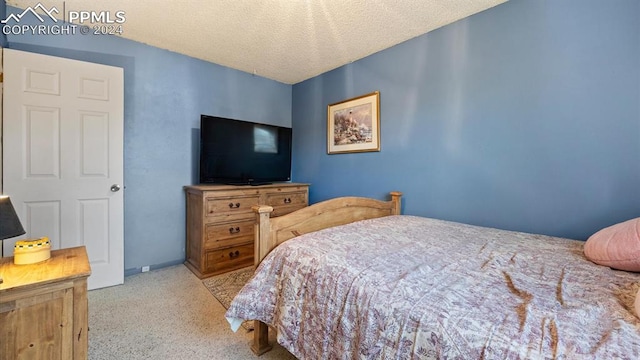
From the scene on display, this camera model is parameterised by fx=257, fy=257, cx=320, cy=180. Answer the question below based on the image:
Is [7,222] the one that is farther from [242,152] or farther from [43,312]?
[242,152]

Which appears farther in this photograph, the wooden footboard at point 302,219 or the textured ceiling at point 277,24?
the textured ceiling at point 277,24

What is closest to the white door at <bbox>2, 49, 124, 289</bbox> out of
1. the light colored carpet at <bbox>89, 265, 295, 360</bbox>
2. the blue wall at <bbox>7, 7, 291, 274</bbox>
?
the blue wall at <bbox>7, 7, 291, 274</bbox>

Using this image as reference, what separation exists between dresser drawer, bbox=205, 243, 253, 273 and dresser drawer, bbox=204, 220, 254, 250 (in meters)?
0.06

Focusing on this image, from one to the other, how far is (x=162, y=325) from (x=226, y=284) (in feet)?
2.21

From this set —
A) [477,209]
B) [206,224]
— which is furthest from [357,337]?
[206,224]

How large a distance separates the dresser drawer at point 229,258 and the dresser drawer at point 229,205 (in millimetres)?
393

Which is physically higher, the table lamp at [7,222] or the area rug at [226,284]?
the table lamp at [7,222]

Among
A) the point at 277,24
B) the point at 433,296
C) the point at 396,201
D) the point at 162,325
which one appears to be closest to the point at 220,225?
the point at 162,325

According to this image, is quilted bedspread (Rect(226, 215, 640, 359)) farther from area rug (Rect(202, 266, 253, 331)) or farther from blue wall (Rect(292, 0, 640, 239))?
area rug (Rect(202, 266, 253, 331))

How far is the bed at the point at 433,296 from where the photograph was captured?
0.66m

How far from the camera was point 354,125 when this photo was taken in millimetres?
2863

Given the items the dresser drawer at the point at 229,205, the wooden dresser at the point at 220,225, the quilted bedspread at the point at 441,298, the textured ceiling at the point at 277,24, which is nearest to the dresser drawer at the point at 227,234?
the wooden dresser at the point at 220,225

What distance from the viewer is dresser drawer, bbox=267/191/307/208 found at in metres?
2.99

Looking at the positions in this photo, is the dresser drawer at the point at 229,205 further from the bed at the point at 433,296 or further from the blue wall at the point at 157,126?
the bed at the point at 433,296
